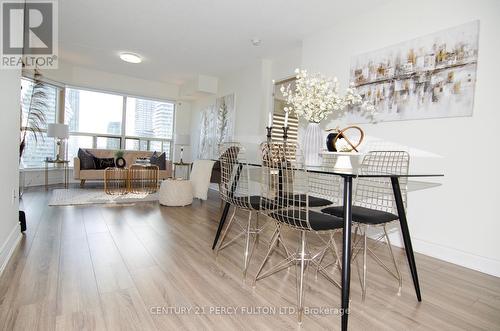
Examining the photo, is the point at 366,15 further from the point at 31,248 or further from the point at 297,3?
the point at 31,248

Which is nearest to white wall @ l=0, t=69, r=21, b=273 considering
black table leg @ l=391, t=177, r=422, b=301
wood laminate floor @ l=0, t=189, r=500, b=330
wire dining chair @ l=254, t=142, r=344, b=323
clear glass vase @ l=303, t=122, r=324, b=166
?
wood laminate floor @ l=0, t=189, r=500, b=330

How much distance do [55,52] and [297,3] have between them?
4.85m

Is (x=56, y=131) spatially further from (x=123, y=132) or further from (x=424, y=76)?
(x=424, y=76)

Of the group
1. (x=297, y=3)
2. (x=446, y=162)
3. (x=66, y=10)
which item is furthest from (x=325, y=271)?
(x=66, y=10)

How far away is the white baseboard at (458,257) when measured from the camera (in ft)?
6.96

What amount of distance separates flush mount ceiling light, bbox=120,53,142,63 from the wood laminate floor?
12.0 feet

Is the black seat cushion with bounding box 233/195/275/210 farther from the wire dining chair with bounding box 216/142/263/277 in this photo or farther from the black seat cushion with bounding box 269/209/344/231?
the black seat cushion with bounding box 269/209/344/231

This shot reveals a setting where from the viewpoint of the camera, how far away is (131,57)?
509cm

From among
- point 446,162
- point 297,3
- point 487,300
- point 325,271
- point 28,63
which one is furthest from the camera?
point 28,63

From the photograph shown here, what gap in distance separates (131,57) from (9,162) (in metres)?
3.67

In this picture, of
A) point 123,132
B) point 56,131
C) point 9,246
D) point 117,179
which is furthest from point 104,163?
point 9,246

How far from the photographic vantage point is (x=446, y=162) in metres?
2.41

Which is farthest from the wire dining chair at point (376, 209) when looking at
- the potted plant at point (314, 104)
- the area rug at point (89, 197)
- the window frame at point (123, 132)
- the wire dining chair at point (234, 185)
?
the window frame at point (123, 132)

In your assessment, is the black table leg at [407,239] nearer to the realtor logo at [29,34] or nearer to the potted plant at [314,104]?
the potted plant at [314,104]
